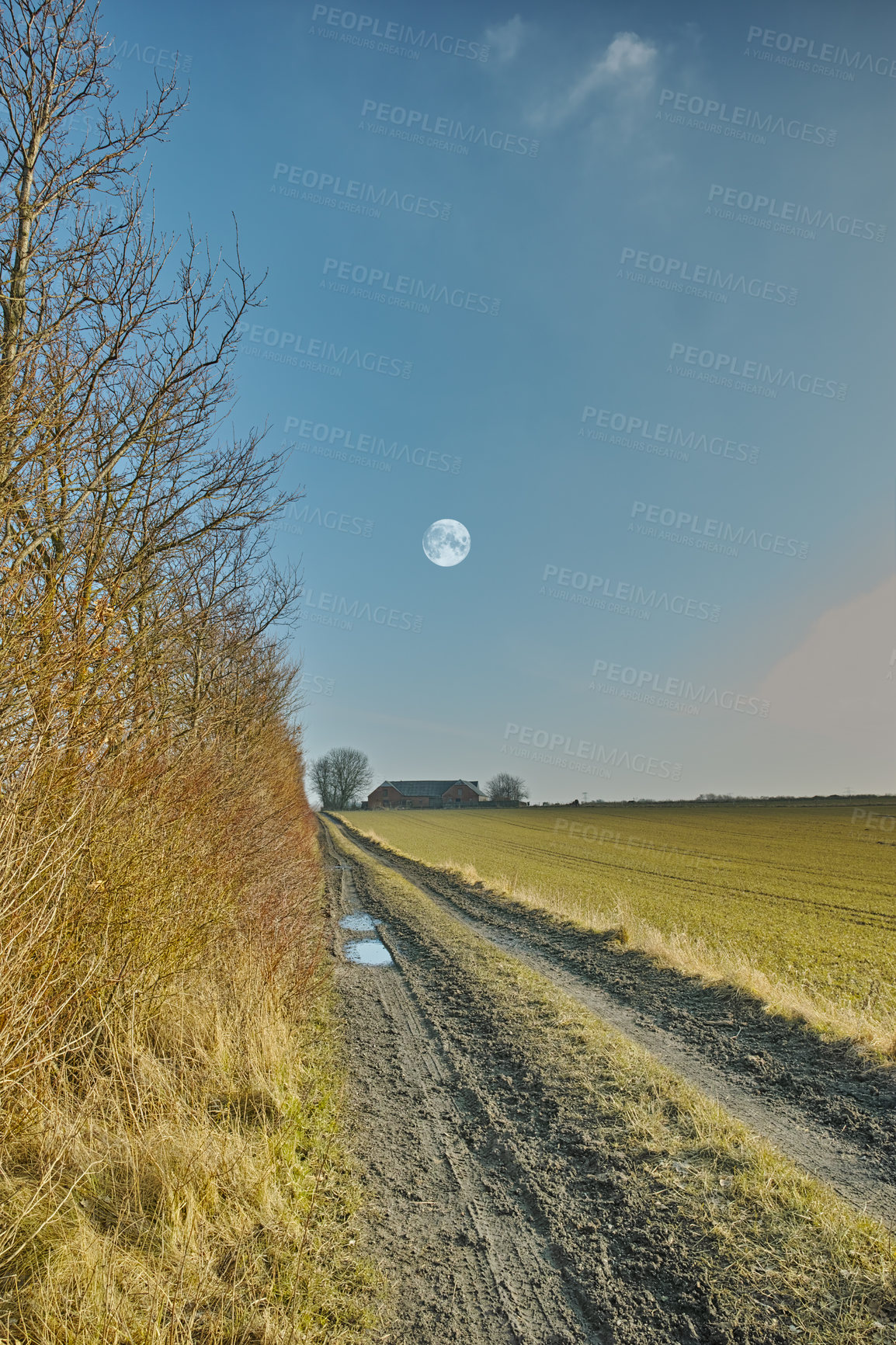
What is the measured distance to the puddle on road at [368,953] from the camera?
33.4ft

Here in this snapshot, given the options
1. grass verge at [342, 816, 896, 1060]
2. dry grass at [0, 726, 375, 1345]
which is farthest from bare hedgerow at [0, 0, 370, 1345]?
grass verge at [342, 816, 896, 1060]

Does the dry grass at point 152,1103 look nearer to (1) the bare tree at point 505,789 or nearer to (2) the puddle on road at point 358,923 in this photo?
(2) the puddle on road at point 358,923

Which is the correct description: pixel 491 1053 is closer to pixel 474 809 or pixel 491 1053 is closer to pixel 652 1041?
pixel 652 1041

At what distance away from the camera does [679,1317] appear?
9.66ft

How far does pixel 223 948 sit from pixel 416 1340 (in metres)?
4.12

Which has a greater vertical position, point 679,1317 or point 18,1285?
Answer: point 18,1285

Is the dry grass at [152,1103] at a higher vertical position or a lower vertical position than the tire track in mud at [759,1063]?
higher

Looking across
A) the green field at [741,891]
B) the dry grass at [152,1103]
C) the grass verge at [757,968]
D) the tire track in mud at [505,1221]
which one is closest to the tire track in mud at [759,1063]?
the grass verge at [757,968]

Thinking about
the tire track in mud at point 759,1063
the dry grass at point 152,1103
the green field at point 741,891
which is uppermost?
the dry grass at point 152,1103

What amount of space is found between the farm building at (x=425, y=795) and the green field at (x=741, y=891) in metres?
57.4

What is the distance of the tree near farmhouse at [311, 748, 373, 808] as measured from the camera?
103 m

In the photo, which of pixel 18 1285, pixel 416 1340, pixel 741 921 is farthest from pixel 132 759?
pixel 741 921

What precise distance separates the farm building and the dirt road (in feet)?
373

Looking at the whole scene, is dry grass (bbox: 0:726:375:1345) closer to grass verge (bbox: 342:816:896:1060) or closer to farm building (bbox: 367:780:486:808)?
grass verge (bbox: 342:816:896:1060)
